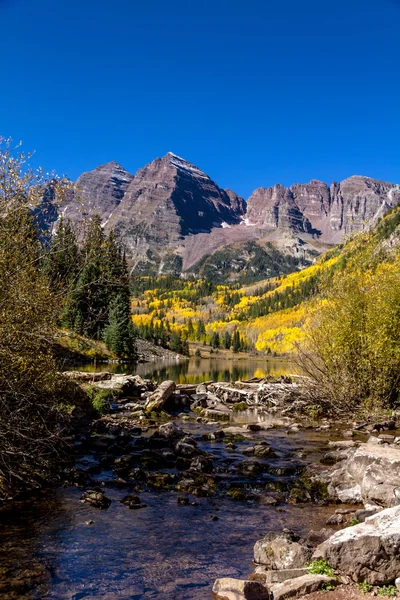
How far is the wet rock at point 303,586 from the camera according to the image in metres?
9.01

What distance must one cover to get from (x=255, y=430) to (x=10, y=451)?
1844 cm

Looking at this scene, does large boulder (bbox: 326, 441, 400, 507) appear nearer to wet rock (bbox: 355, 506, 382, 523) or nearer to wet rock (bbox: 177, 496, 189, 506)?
wet rock (bbox: 355, 506, 382, 523)

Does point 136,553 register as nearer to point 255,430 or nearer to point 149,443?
point 149,443

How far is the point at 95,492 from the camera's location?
1575 cm

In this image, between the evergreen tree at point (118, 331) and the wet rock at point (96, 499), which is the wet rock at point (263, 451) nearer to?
the wet rock at point (96, 499)

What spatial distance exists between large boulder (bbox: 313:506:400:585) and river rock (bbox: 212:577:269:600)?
1.67 metres

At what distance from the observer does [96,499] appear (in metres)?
15.3

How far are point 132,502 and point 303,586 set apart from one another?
25.5 ft

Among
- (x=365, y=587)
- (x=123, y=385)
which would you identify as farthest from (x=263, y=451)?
(x=123, y=385)

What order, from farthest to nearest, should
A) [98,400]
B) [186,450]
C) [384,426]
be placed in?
1. [98,400]
2. [384,426]
3. [186,450]

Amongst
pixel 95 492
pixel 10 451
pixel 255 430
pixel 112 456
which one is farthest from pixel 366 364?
pixel 10 451

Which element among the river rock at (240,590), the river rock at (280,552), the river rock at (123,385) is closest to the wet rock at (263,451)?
the river rock at (280,552)

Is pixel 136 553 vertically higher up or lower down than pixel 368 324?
lower down

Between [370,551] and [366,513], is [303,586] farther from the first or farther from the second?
[366,513]
